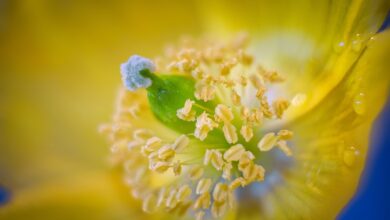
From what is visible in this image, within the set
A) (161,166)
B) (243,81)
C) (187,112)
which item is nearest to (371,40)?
(243,81)

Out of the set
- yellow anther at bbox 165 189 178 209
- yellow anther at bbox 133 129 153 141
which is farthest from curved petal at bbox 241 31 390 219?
yellow anther at bbox 133 129 153 141

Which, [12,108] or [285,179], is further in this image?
[12,108]

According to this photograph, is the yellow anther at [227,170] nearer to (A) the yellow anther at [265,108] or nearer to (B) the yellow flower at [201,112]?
(B) the yellow flower at [201,112]

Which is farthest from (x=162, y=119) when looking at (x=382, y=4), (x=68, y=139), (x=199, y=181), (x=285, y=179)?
(x=382, y=4)

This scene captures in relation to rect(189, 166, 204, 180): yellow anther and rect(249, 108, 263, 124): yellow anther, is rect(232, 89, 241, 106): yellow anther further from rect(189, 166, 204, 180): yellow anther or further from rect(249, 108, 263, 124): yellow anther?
rect(189, 166, 204, 180): yellow anther

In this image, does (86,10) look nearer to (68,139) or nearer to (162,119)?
(68,139)

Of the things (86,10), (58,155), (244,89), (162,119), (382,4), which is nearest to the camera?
(382,4)

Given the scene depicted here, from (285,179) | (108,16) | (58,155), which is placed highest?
(108,16)
